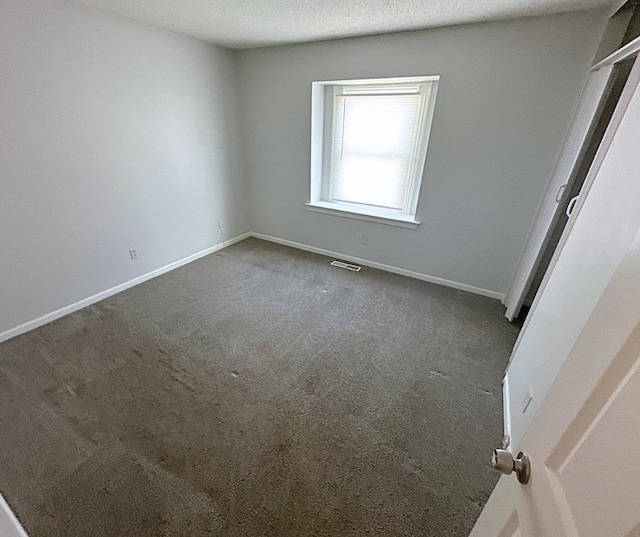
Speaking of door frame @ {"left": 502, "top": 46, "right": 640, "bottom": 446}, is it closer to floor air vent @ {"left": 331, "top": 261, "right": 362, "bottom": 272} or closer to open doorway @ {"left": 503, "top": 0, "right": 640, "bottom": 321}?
open doorway @ {"left": 503, "top": 0, "right": 640, "bottom": 321}

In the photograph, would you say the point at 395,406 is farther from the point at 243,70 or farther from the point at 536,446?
the point at 243,70

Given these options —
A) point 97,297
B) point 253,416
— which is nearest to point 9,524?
point 253,416

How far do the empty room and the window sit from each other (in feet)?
0.09

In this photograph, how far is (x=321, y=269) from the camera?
344 centimetres

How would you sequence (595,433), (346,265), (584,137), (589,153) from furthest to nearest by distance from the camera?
1. (346,265)
2. (589,153)
3. (584,137)
4. (595,433)

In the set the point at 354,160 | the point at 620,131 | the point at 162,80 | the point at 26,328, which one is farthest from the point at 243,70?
the point at 620,131

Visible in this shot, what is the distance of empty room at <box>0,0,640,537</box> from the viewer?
3.96 feet

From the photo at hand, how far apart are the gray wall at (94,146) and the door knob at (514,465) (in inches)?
119

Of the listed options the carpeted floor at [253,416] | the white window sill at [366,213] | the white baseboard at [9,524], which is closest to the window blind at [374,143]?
the white window sill at [366,213]

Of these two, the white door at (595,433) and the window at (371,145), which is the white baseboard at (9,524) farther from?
the window at (371,145)

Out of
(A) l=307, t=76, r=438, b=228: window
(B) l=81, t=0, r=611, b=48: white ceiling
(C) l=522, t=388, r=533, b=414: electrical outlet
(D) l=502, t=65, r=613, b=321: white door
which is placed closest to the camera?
(C) l=522, t=388, r=533, b=414: electrical outlet

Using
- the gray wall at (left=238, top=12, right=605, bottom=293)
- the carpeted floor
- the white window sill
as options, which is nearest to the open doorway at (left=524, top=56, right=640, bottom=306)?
the gray wall at (left=238, top=12, right=605, bottom=293)

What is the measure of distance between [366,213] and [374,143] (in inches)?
29.4

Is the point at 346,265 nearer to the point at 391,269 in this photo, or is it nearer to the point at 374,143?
the point at 391,269
